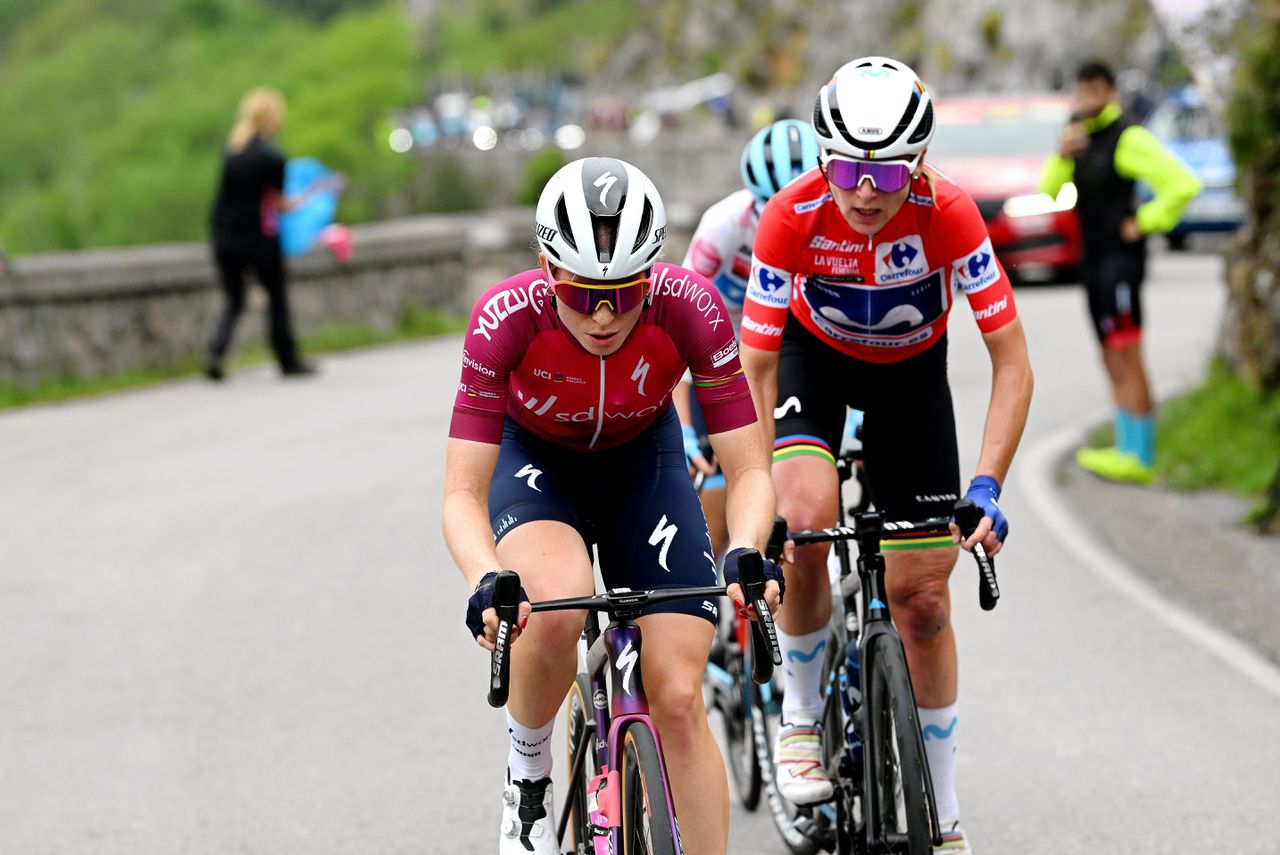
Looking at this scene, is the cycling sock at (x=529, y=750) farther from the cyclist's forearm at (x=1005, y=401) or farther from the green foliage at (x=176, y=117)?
the green foliage at (x=176, y=117)

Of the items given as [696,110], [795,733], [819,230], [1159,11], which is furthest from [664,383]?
[696,110]

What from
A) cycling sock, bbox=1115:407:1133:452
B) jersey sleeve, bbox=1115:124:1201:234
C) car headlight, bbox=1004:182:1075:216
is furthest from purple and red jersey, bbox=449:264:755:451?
car headlight, bbox=1004:182:1075:216

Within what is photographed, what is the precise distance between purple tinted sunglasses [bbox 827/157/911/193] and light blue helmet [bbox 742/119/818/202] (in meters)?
1.00

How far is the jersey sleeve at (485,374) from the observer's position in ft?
13.9

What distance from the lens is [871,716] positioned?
179 inches

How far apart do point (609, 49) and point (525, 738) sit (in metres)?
122

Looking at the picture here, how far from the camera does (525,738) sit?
4.46m

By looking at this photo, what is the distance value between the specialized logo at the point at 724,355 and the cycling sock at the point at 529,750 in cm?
92

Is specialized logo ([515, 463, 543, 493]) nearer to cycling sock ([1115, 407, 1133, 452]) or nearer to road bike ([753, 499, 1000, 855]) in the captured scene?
road bike ([753, 499, 1000, 855])

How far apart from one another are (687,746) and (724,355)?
2.93 ft

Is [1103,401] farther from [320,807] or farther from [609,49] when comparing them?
[609,49]

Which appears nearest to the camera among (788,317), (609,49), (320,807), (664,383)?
(664,383)

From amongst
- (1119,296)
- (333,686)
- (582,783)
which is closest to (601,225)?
(582,783)

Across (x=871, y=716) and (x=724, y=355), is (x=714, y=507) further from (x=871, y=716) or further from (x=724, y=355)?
(x=724, y=355)
